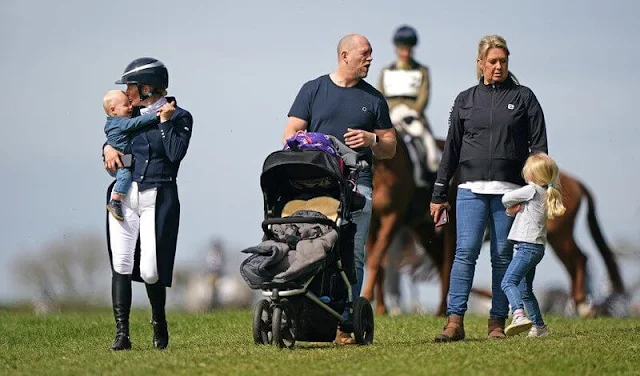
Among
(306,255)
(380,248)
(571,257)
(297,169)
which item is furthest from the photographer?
(571,257)

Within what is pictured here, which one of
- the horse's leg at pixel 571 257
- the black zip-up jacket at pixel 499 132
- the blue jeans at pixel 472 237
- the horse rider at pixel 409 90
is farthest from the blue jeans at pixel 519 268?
the horse's leg at pixel 571 257

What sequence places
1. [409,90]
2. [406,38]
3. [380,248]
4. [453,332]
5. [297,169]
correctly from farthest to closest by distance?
1. [406,38]
2. [409,90]
3. [380,248]
4. [453,332]
5. [297,169]

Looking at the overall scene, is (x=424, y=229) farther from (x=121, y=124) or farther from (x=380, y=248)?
(x=121, y=124)

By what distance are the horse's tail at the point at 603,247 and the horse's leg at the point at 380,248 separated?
170 inches

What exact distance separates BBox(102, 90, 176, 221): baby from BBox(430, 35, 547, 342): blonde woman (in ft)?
7.45

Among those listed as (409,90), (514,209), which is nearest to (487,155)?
(514,209)

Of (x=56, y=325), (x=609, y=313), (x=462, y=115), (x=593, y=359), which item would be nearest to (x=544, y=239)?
(x=462, y=115)

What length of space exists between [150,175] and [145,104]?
0.52 meters

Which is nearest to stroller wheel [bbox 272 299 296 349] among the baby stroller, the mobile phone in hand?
the baby stroller

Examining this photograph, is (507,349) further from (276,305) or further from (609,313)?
(609,313)

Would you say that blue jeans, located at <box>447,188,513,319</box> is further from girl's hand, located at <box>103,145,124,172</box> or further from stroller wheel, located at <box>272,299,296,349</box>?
girl's hand, located at <box>103,145,124,172</box>

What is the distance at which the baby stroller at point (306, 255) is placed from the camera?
31.9 ft

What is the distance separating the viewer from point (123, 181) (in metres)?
10.2

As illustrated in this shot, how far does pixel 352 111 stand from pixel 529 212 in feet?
4.93
